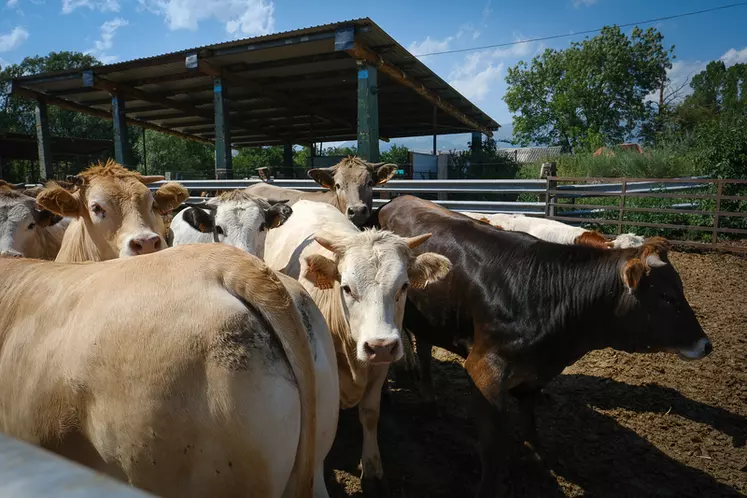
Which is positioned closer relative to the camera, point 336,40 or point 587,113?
point 336,40

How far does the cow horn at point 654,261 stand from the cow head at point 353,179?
3.52m

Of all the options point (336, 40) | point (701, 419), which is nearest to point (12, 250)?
point (701, 419)

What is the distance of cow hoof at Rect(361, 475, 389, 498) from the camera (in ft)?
10.5

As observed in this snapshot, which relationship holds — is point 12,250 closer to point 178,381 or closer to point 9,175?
point 178,381

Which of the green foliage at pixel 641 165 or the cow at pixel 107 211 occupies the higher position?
the green foliage at pixel 641 165

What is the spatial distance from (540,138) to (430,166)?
109ft

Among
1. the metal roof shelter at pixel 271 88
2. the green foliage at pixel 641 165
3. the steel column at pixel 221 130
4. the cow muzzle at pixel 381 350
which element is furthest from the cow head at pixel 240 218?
the green foliage at pixel 641 165

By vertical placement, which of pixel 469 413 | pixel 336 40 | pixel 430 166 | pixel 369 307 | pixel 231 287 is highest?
pixel 336 40

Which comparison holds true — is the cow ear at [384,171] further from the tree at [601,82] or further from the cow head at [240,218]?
the tree at [601,82]

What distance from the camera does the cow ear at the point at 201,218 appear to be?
419 cm

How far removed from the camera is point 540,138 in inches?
1826

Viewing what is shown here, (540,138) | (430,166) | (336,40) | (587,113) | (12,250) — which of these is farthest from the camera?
(540,138)

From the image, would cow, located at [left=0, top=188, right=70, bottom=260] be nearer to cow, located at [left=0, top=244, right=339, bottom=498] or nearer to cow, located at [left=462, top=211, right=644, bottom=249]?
cow, located at [left=0, top=244, right=339, bottom=498]

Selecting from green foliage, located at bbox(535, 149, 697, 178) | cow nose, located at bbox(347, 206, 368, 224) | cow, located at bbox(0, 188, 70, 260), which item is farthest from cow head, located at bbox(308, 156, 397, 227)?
green foliage, located at bbox(535, 149, 697, 178)
